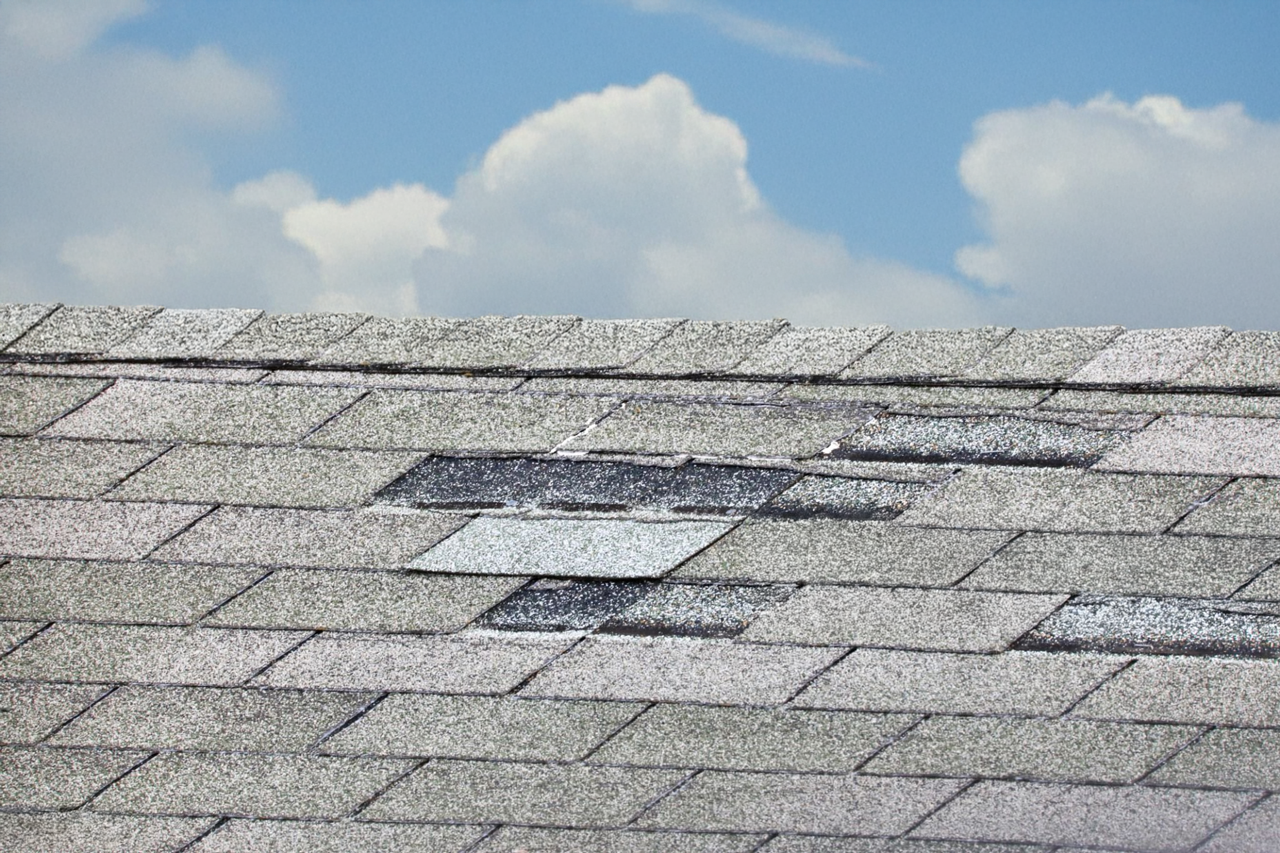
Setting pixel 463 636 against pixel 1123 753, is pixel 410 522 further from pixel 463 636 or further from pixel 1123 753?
pixel 1123 753

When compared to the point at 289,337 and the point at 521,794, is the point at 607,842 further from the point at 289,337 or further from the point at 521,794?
the point at 289,337

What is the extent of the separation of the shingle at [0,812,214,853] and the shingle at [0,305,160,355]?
4.93 feet

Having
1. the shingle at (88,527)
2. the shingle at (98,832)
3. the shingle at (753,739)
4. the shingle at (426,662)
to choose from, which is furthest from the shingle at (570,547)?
the shingle at (98,832)

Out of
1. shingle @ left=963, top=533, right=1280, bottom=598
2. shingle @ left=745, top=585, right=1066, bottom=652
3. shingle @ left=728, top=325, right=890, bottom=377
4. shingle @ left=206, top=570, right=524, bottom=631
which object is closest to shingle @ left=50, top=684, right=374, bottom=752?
shingle @ left=206, top=570, right=524, bottom=631

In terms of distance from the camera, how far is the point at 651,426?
12.5 ft

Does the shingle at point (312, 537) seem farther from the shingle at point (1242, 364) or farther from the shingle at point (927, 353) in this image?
the shingle at point (1242, 364)

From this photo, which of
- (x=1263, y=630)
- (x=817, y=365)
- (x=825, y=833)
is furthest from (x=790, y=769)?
(x=1263, y=630)

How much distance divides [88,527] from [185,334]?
70 cm

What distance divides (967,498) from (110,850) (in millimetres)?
2876

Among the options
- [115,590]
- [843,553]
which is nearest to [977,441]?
[843,553]

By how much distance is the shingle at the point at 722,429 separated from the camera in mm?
3773

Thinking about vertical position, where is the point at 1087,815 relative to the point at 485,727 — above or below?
below

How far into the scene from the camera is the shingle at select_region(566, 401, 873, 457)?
12.4ft

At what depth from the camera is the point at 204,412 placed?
3941 millimetres
